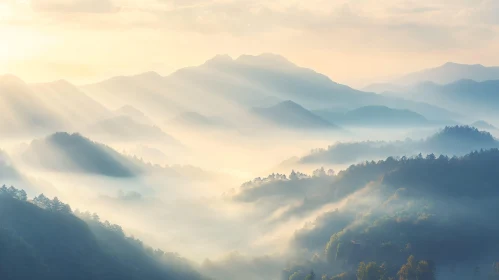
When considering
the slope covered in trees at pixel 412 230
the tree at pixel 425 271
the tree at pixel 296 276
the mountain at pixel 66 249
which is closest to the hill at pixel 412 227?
the slope covered in trees at pixel 412 230

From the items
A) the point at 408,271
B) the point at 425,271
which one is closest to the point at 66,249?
the point at 408,271

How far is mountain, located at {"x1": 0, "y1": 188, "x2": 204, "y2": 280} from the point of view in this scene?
12212 cm

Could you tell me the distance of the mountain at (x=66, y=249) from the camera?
401ft

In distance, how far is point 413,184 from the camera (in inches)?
7559

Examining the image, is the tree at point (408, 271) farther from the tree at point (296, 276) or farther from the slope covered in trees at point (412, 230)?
the tree at point (296, 276)

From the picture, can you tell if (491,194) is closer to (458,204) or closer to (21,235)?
(458,204)

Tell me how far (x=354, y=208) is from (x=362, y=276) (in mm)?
58589

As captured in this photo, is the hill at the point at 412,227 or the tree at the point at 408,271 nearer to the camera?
the tree at the point at 408,271

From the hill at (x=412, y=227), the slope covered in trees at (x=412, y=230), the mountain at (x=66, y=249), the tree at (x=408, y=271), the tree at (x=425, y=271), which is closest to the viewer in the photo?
the mountain at (x=66, y=249)

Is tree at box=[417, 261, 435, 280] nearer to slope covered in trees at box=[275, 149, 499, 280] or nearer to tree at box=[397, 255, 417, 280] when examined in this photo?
slope covered in trees at box=[275, 149, 499, 280]

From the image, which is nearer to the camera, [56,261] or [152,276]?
[56,261]

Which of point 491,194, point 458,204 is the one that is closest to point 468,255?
point 458,204

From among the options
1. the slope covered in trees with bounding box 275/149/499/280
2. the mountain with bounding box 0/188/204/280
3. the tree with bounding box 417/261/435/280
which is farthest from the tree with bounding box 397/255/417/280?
the mountain with bounding box 0/188/204/280

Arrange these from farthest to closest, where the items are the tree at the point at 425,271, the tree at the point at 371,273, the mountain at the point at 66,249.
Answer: the tree at the point at 371,273
the tree at the point at 425,271
the mountain at the point at 66,249
